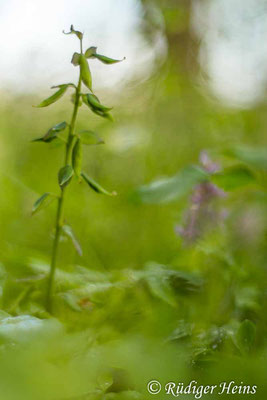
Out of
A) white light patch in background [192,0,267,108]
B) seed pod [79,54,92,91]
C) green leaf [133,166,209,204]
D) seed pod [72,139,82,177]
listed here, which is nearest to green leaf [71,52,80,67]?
seed pod [79,54,92,91]

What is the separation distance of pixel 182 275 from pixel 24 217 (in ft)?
2.15

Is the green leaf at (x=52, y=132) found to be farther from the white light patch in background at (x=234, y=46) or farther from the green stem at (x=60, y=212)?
the white light patch in background at (x=234, y=46)

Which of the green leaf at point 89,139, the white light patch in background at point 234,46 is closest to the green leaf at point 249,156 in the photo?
the green leaf at point 89,139

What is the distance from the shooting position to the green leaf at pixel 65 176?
0.58m

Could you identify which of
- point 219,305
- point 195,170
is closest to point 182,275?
point 219,305

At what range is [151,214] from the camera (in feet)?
5.14

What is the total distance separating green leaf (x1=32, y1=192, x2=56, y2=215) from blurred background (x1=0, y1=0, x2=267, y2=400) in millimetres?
74

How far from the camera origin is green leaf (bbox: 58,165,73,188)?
1.91 ft

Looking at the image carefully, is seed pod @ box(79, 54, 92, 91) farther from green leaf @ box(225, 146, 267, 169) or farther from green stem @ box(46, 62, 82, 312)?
green leaf @ box(225, 146, 267, 169)

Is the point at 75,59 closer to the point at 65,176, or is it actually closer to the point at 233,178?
the point at 65,176

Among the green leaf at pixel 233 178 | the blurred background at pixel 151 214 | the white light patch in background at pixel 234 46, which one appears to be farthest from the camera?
the white light patch in background at pixel 234 46

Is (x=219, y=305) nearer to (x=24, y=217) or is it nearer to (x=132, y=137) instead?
(x=24, y=217)

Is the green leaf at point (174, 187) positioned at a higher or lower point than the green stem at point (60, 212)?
higher

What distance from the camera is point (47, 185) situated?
1.61 m
